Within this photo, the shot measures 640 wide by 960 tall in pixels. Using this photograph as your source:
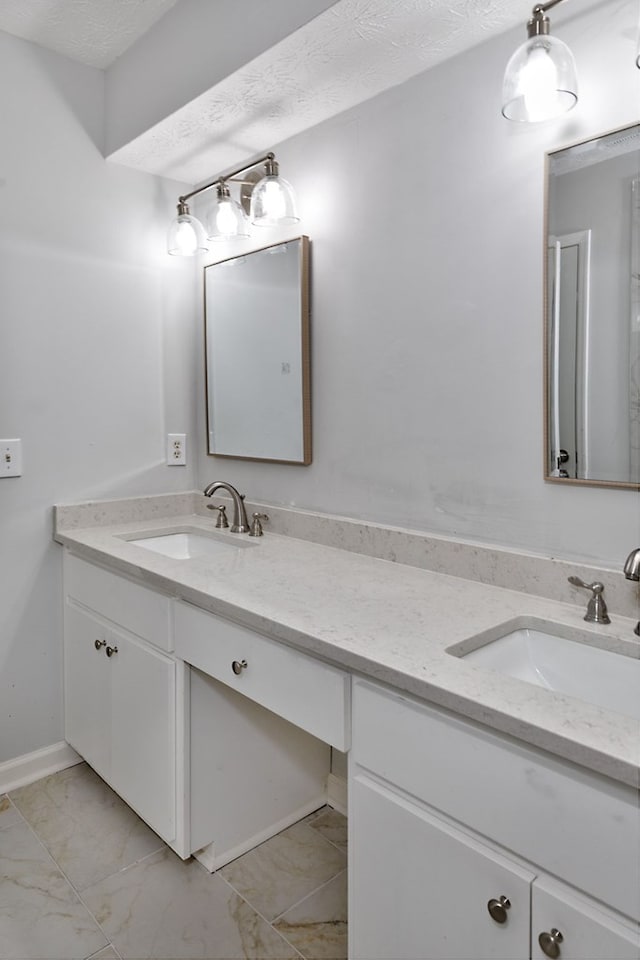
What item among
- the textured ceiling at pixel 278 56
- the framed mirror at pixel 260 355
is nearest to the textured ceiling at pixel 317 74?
the textured ceiling at pixel 278 56

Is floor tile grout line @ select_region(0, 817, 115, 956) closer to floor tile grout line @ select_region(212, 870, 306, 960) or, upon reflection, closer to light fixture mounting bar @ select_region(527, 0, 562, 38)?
floor tile grout line @ select_region(212, 870, 306, 960)

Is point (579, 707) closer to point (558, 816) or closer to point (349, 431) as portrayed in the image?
point (558, 816)

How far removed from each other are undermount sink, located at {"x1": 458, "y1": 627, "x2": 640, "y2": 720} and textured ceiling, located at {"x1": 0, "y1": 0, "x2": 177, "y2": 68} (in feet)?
6.32

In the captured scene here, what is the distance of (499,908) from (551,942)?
76mm

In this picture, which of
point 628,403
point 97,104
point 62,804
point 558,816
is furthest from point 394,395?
point 62,804

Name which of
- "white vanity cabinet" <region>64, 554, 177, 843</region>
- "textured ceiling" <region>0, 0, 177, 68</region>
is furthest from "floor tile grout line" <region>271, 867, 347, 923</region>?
"textured ceiling" <region>0, 0, 177, 68</region>

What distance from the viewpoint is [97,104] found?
213 centimetres

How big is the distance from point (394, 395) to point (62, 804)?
62.5 inches

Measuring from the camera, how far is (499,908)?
903 millimetres

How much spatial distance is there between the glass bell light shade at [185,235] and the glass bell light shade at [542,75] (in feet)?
3.78

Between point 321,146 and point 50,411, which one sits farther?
point 50,411

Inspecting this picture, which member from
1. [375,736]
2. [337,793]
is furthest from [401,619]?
[337,793]

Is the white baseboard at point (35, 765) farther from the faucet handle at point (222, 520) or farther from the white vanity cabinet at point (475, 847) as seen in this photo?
the white vanity cabinet at point (475, 847)

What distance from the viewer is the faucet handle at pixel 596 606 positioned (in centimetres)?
122
